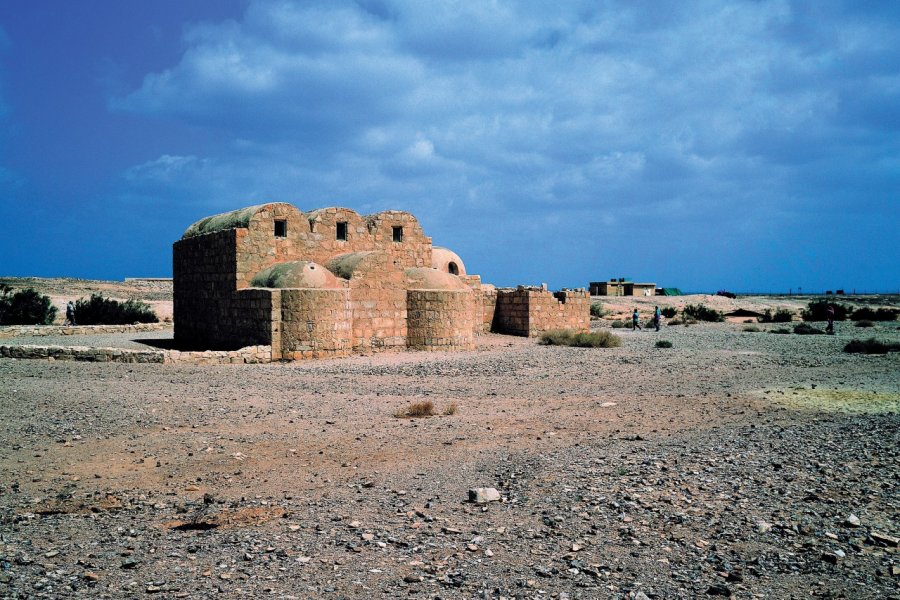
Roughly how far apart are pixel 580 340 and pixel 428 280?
4777 mm

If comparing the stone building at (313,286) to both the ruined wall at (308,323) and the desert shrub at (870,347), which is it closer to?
the ruined wall at (308,323)

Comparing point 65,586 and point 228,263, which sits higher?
point 228,263

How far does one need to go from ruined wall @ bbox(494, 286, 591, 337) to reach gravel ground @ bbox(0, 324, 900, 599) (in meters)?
11.8

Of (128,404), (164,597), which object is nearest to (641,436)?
(164,597)

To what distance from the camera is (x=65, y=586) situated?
11.9ft

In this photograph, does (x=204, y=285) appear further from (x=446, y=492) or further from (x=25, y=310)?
(x=446, y=492)

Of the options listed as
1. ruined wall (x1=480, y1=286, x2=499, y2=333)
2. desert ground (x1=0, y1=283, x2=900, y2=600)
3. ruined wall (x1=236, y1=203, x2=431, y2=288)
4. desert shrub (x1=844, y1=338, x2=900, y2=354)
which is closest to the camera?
desert ground (x1=0, y1=283, x2=900, y2=600)

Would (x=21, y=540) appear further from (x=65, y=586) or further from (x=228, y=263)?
(x=228, y=263)

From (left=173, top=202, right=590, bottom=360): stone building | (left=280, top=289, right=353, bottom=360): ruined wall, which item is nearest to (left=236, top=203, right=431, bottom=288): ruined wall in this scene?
(left=173, top=202, right=590, bottom=360): stone building

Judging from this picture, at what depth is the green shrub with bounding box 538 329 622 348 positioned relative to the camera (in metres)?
19.2

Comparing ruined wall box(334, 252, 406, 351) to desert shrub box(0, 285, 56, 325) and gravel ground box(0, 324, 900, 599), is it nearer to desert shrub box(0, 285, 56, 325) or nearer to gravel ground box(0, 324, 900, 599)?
gravel ground box(0, 324, 900, 599)

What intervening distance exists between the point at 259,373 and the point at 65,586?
9.23 metres

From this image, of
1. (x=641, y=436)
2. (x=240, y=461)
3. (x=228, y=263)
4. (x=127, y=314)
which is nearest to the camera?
(x=240, y=461)

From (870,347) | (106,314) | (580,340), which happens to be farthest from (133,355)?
(870,347)
